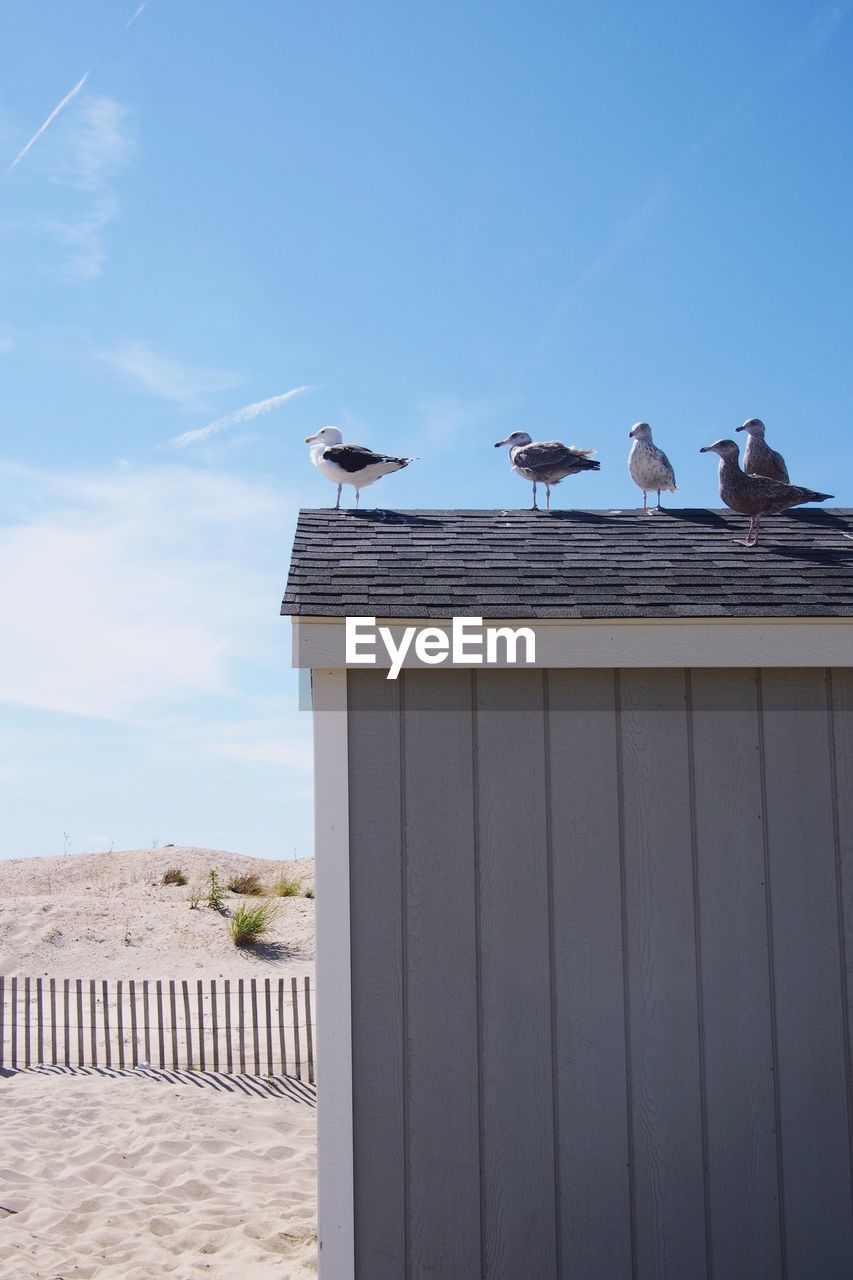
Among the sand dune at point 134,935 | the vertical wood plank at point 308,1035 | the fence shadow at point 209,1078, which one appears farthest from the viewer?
the sand dune at point 134,935

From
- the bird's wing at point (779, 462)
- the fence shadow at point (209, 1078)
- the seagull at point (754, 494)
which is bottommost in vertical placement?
the fence shadow at point (209, 1078)

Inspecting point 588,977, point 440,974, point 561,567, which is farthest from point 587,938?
point 561,567

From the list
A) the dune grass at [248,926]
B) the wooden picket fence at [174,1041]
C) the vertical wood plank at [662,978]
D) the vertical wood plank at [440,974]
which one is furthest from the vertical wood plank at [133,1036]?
the vertical wood plank at [662,978]

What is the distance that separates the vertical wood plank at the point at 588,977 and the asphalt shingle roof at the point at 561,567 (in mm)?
441

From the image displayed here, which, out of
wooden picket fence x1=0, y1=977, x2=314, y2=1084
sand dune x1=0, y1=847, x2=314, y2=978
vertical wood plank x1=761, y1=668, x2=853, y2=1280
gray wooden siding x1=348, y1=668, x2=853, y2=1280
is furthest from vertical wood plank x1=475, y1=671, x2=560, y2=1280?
sand dune x1=0, y1=847, x2=314, y2=978

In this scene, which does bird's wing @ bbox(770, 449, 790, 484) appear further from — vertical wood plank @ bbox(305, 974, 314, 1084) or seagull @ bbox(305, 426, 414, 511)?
vertical wood plank @ bbox(305, 974, 314, 1084)

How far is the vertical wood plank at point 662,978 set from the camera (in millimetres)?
4449

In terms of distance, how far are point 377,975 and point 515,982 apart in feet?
1.90

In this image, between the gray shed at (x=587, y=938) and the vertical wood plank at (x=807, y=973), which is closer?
the gray shed at (x=587, y=938)

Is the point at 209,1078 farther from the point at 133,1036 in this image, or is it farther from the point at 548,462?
the point at 548,462

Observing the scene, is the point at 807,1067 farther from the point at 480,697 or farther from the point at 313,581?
the point at 313,581

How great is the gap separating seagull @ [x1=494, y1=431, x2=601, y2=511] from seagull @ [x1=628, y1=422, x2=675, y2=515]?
0.50 metres

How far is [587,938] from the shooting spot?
14.9ft

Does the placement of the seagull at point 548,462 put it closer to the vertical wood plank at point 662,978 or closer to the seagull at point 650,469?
the seagull at point 650,469
